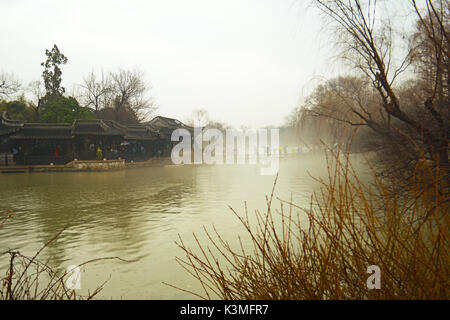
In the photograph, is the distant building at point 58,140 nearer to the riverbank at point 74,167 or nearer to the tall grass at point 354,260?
the riverbank at point 74,167

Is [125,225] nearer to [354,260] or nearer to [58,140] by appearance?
[354,260]

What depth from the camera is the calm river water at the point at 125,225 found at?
14.8 ft

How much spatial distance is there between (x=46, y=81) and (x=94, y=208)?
33.3m

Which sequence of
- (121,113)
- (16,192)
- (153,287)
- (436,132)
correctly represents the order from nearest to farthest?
(153,287)
(436,132)
(16,192)
(121,113)

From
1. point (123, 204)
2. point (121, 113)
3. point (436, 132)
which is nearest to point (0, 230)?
point (123, 204)

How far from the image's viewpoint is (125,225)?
24.5 ft

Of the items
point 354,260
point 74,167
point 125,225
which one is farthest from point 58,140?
point 354,260

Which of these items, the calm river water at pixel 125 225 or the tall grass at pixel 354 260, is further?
the calm river water at pixel 125 225

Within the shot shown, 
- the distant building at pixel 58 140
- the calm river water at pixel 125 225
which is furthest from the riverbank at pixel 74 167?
the calm river water at pixel 125 225

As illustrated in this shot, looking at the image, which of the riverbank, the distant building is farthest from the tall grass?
the distant building

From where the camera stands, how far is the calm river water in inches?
178

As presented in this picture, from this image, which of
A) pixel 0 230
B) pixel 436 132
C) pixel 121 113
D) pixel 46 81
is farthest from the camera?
pixel 121 113
